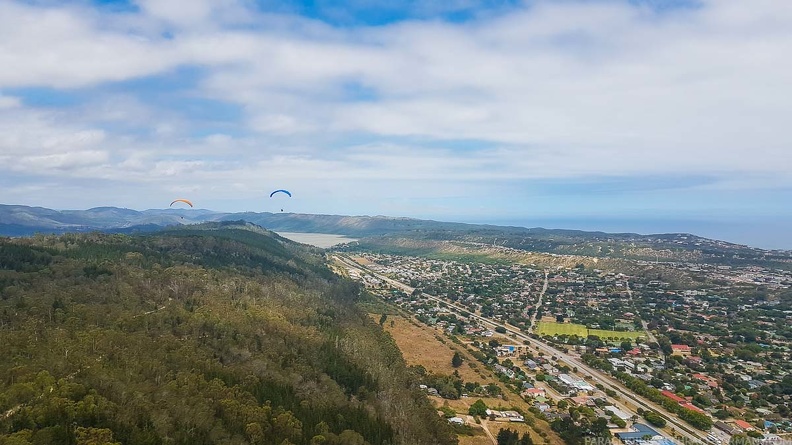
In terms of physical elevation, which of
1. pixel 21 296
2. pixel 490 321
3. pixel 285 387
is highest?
pixel 21 296

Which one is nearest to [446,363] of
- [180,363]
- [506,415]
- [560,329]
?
[506,415]

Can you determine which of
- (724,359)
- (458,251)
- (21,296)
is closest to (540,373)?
(724,359)

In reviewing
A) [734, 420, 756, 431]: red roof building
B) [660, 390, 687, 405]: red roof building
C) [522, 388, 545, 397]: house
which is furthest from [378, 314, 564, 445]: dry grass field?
[734, 420, 756, 431]: red roof building

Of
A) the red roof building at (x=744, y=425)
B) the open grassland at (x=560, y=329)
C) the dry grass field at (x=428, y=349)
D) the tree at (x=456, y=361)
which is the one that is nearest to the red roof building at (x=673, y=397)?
the red roof building at (x=744, y=425)

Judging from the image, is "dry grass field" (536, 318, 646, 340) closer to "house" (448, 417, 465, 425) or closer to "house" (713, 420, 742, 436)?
"house" (713, 420, 742, 436)

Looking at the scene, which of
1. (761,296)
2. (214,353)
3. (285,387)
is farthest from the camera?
(761,296)

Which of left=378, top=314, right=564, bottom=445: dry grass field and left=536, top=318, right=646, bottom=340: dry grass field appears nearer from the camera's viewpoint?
left=378, top=314, right=564, bottom=445: dry grass field

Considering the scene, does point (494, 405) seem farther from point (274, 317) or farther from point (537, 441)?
point (274, 317)
